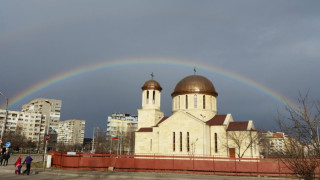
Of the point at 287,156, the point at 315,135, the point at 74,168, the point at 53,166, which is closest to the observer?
the point at 315,135

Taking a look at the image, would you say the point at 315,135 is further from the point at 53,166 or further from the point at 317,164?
the point at 53,166

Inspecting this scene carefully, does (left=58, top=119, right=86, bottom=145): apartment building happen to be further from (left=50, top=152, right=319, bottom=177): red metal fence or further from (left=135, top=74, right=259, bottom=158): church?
(left=50, top=152, right=319, bottom=177): red metal fence

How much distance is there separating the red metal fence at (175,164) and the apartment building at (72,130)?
131917 millimetres

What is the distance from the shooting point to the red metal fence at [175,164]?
20625mm

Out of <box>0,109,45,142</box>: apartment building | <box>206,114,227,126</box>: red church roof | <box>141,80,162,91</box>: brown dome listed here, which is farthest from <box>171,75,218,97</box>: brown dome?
<box>0,109,45,142</box>: apartment building

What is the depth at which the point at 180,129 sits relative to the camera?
40375 millimetres

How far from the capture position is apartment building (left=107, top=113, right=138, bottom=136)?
12070 centimetres

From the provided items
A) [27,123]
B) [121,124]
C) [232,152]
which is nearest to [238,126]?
[232,152]

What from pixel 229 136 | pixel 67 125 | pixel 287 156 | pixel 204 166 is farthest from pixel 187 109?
pixel 67 125

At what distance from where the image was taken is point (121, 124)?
12800cm

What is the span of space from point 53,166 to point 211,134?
24.2 metres

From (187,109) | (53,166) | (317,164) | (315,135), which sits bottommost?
(53,166)

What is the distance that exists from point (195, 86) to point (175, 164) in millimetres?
24654

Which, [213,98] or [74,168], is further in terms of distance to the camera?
[213,98]
